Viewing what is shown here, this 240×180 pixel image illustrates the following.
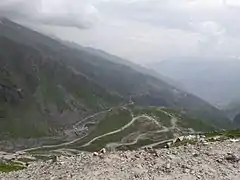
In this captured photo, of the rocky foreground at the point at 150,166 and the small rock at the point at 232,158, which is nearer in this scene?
the rocky foreground at the point at 150,166

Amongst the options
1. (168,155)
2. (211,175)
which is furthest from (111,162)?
(211,175)

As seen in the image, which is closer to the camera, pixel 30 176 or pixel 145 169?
pixel 145 169

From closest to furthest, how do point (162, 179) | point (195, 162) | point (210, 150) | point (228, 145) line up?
point (162, 179) → point (195, 162) → point (210, 150) → point (228, 145)

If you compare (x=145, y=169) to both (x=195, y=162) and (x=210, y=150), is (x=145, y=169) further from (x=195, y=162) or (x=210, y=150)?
(x=210, y=150)

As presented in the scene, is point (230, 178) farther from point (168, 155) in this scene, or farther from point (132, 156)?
point (132, 156)

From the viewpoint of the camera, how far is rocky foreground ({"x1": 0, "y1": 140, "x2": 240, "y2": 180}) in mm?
24000

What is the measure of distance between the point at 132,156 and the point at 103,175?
11.5 feet

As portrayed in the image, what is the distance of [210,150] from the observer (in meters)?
28.6

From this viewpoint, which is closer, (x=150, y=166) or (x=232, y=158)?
(x=150, y=166)

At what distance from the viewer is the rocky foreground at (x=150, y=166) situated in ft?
78.7

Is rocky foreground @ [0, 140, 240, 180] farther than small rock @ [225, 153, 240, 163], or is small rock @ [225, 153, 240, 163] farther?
small rock @ [225, 153, 240, 163]

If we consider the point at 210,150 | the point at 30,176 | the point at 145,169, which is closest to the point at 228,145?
the point at 210,150

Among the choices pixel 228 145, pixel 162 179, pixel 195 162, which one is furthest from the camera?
pixel 228 145

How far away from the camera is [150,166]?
25141 millimetres
